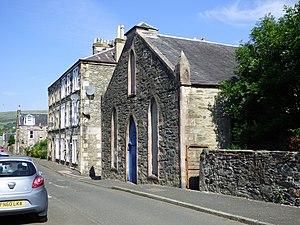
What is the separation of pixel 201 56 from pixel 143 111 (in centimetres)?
445

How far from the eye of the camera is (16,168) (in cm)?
888

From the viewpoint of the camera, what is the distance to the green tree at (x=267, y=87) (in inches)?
523

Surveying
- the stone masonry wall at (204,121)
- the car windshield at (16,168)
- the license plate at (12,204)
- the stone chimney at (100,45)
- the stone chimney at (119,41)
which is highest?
the stone chimney at (100,45)

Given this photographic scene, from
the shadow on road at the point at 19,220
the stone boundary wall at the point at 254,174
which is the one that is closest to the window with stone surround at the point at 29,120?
the stone boundary wall at the point at 254,174

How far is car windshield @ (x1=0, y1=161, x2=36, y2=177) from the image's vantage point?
8664mm

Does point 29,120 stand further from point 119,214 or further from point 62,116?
point 119,214

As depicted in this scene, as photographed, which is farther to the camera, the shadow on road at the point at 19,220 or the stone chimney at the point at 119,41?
the stone chimney at the point at 119,41

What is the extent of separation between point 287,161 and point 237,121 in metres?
5.92

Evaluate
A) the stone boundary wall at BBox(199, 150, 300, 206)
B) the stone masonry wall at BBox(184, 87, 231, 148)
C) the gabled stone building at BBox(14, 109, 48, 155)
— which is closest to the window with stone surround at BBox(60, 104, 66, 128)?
the stone masonry wall at BBox(184, 87, 231, 148)

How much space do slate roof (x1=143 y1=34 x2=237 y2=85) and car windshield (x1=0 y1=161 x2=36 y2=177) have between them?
29.2ft

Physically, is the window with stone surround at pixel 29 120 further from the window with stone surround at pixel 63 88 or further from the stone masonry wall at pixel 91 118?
the stone masonry wall at pixel 91 118

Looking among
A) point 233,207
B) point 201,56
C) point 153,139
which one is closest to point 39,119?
point 201,56

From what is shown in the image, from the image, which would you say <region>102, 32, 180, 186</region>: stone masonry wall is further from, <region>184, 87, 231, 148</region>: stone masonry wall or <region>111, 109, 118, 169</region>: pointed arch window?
<region>184, 87, 231, 148</region>: stone masonry wall

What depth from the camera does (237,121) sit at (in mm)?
16125
